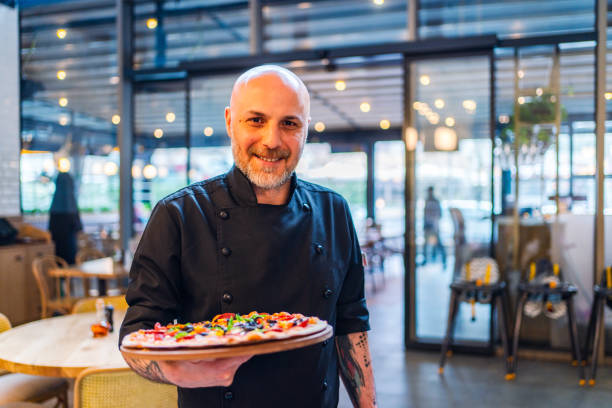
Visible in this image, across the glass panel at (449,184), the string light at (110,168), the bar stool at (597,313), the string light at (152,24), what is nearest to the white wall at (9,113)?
the string light at (110,168)

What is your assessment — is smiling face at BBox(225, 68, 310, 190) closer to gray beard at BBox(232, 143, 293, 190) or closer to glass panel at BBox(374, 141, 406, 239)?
gray beard at BBox(232, 143, 293, 190)

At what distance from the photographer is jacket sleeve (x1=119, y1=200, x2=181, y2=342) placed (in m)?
1.11

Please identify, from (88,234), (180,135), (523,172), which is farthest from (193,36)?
(523,172)

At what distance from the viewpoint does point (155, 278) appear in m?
1.13

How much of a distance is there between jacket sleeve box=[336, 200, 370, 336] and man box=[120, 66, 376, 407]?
0.09m

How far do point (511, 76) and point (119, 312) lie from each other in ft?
12.7

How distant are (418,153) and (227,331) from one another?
4274mm

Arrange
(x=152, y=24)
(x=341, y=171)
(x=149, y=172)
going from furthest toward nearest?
(x=341, y=171) → (x=149, y=172) → (x=152, y=24)

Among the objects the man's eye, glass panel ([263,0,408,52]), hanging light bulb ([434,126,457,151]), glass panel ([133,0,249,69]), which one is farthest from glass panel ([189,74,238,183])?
the man's eye

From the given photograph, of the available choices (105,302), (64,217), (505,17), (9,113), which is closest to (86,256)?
(64,217)

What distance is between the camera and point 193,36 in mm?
5711

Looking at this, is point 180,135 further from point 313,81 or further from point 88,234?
point 313,81

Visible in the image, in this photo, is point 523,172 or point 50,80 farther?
point 50,80

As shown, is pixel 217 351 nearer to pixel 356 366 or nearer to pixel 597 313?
pixel 356 366
